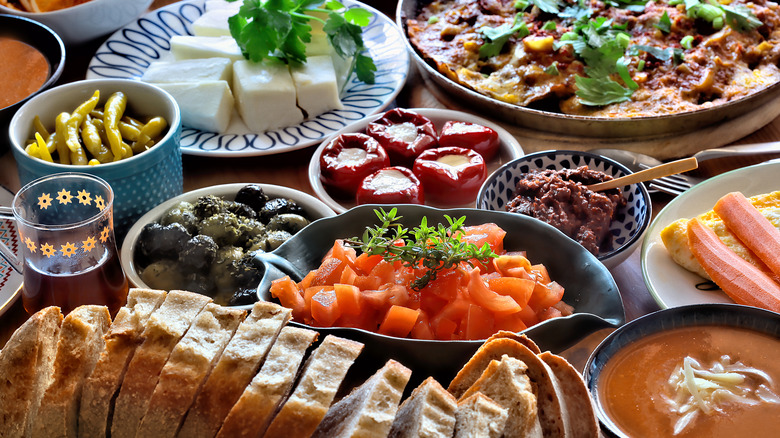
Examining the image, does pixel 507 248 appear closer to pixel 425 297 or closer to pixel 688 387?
pixel 425 297

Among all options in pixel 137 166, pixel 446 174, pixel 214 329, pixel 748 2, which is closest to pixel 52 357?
pixel 214 329

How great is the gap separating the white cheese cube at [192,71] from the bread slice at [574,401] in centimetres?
199

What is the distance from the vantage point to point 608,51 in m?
2.95

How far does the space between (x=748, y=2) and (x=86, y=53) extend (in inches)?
124

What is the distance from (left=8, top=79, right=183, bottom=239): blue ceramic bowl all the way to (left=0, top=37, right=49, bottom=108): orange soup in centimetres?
44

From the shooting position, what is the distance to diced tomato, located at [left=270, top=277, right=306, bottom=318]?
1.86 m

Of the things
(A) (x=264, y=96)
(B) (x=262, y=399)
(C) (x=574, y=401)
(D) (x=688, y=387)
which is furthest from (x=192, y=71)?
(D) (x=688, y=387)

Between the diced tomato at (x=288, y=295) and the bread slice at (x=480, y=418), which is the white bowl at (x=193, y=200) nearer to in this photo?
the diced tomato at (x=288, y=295)

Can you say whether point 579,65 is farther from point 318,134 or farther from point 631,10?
point 318,134

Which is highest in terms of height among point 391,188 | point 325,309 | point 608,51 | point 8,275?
point 608,51

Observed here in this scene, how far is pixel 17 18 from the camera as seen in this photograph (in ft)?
10.0

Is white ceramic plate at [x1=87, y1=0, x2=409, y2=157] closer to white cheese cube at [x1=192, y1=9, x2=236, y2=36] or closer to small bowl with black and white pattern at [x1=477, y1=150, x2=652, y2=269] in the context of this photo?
white cheese cube at [x1=192, y1=9, x2=236, y2=36]

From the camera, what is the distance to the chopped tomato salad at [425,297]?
1.79 m

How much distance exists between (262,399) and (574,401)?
0.63 m
